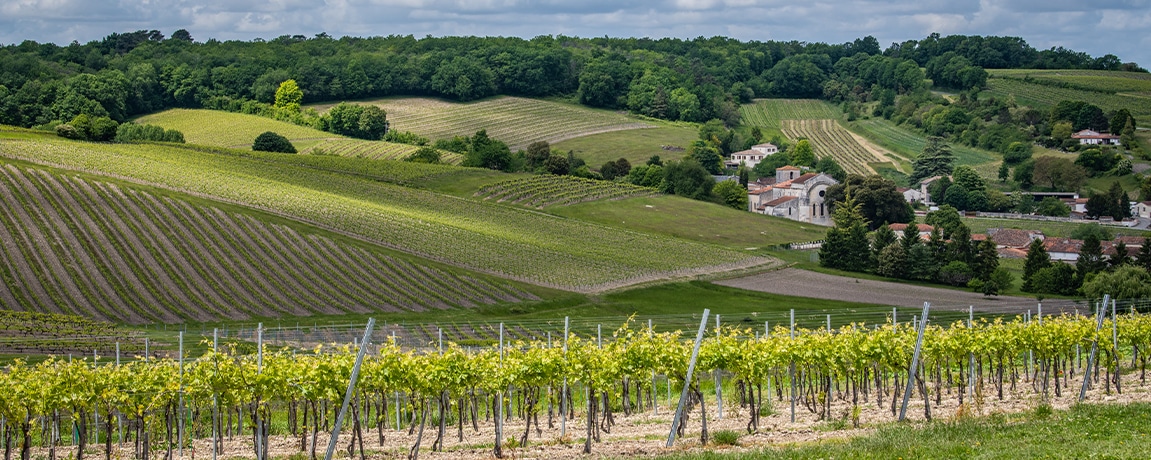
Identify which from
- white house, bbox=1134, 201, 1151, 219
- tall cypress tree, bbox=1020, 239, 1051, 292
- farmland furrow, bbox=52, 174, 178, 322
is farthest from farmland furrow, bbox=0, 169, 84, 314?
white house, bbox=1134, 201, 1151, 219

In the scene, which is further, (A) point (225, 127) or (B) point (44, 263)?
(A) point (225, 127)

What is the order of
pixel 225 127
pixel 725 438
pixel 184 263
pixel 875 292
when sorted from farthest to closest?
pixel 225 127, pixel 875 292, pixel 184 263, pixel 725 438

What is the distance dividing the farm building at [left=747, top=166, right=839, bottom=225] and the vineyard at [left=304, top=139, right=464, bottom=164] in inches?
1460

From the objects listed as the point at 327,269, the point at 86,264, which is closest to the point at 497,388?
the point at 327,269

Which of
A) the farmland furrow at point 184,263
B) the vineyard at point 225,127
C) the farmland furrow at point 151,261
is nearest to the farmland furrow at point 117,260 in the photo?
the farmland furrow at point 151,261

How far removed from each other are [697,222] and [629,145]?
56.4m

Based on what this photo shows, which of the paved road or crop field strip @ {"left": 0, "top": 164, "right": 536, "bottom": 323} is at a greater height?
crop field strip @ {"left": 0, "top": 164, "right": 536, "bottom": 323}

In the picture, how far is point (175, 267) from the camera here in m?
71.6

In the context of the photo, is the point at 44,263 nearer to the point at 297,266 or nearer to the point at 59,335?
the point at 297,266

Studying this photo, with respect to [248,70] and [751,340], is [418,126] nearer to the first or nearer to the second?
[248,70]

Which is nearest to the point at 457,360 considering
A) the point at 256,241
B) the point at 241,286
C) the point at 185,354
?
the point at 185,354

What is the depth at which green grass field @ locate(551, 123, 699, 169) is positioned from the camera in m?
168

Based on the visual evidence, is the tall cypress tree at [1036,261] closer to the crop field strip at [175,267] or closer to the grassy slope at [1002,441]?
the crop field strip at [175,267]

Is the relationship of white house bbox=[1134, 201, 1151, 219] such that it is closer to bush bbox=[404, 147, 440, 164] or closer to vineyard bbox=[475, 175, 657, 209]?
vineyard bbox=[475, 175, 657, 209]
